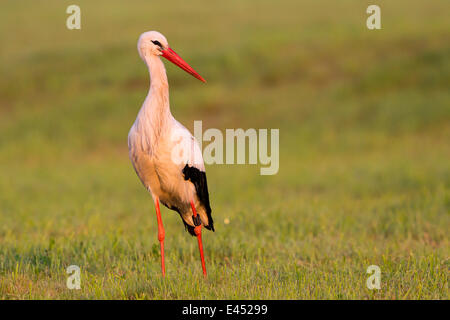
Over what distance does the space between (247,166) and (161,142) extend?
10197 millimetres

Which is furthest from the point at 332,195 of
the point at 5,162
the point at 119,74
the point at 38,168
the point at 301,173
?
the point at 119,74

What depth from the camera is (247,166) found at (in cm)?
1489

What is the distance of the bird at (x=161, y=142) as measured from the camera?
4684mm

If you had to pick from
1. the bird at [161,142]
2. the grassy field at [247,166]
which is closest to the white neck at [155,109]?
the bird at [161,142]

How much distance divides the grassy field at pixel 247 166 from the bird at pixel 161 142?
2.61 ft

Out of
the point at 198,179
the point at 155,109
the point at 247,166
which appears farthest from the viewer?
the point at 247,166

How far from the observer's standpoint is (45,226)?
26.9 ft

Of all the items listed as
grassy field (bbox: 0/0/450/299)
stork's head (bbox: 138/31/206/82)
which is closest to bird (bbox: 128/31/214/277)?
stork's head (bbox: 138/31/206/82)

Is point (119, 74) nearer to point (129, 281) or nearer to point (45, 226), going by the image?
point (45, 226)

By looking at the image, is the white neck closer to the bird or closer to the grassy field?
the bird

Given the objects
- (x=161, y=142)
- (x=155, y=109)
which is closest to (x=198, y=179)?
(x=161, y=142)

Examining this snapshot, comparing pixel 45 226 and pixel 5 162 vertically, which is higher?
pixel 5 162

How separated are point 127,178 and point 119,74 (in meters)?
9.37

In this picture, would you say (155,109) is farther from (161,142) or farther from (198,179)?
(198,179)
